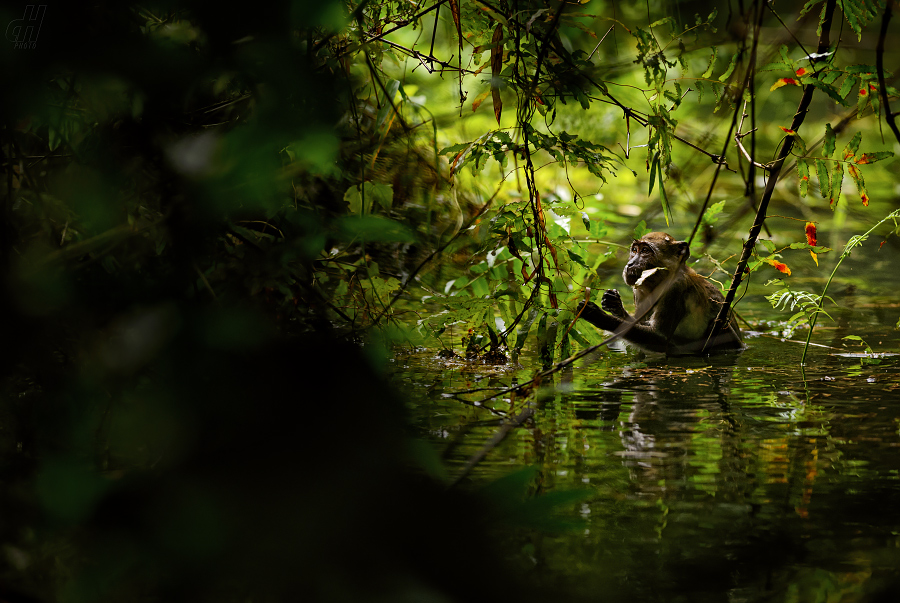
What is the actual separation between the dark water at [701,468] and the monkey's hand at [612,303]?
29 centimetres

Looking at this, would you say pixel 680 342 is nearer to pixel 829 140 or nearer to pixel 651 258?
pixel 651 258

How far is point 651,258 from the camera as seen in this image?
405 cm

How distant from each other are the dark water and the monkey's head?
558 millimetres

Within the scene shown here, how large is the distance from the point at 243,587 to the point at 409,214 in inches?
173

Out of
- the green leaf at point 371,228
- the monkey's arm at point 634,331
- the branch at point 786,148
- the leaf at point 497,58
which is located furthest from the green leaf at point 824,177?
the green leaf at point 371,228

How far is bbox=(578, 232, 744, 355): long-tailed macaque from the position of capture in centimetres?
403

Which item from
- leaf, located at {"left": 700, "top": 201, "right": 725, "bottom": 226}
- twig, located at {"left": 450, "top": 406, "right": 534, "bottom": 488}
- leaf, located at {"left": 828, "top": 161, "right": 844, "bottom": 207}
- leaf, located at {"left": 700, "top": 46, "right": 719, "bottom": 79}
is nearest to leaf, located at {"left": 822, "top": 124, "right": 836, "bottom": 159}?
leaf, located at {"left": 828, "top": 161, "right": 844, "bottom": 207}

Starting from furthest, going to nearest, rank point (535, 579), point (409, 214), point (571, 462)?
point (409, 214), point (571, 462), point (535, 579)

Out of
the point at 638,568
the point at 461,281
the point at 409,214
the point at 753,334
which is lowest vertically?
the point at 638,568

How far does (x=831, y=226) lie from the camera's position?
25.5 feet

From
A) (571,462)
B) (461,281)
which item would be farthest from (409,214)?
(571,462)

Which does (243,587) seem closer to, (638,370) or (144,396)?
(144,396)

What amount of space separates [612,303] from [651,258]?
0.44m

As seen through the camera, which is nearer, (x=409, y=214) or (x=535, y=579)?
(x=535, y=579)
